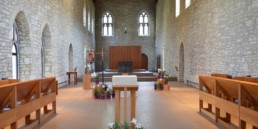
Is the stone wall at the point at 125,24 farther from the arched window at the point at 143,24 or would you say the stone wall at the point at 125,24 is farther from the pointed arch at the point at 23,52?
the pointed arch at the point at 23,52

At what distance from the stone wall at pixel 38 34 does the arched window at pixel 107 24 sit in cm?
965

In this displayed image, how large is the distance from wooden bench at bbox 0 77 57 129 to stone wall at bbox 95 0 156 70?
18867 millimetres

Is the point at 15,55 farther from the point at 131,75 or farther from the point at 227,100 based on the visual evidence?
the point at 227,100

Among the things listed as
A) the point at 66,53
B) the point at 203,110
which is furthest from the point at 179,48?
the point at 203,110

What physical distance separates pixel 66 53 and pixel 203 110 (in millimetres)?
Answer: 8697

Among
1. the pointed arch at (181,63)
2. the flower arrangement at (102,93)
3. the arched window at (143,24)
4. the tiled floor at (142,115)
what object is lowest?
the tiled floor at (142,115)

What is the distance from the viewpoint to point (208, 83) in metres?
5.93

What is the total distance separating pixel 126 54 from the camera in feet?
55.4

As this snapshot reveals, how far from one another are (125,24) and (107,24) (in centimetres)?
174

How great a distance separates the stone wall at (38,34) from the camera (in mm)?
6445

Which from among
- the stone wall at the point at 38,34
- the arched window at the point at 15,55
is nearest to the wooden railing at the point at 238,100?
the stone wall at the point at 38,34

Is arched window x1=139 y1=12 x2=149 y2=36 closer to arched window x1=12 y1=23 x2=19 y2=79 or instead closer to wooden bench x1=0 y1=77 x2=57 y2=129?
arched window x1=12 y1=23 x2=19 y2=79

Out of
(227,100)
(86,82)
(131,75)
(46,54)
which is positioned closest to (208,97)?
(227,100)

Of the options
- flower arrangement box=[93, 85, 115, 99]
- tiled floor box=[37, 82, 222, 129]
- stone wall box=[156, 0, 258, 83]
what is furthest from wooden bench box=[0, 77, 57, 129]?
stone wall box=[156, 0, 258, 83]
